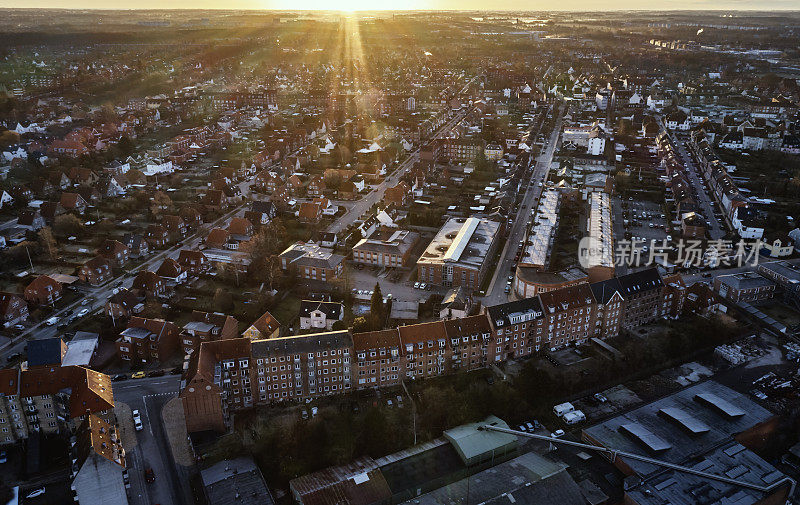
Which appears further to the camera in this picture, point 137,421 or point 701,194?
point 701,194

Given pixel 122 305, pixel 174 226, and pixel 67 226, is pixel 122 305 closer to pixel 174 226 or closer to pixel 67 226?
pixel 174 226

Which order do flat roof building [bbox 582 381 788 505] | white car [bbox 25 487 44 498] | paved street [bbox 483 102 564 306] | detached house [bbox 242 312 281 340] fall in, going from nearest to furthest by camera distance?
1. flat roof building [bbox 582 381 788 505]
2. white car [bbox 25 487 44 498]
3. detached house [bbox 242 312 281 340]
4. paved street [bbox 483 102 564 306]

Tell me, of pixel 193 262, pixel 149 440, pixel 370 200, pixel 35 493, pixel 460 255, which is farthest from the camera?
pixel 370 200

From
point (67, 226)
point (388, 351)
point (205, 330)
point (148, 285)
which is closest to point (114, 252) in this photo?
point (148, 285)

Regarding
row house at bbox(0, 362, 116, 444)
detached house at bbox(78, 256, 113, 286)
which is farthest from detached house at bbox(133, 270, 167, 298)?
row house at bbox(0, 362, 116, 444)

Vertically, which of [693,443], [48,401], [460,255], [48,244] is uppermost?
[460,255]

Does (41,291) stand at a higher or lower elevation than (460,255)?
lower

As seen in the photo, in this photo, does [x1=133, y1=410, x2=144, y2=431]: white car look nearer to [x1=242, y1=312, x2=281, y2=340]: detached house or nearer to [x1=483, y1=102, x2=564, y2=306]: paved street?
[x1=242, y1=312, x2=281, y2=340]: detached house

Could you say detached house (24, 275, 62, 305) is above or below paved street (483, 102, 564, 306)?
below

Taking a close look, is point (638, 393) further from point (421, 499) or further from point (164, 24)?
point (164, 24)
